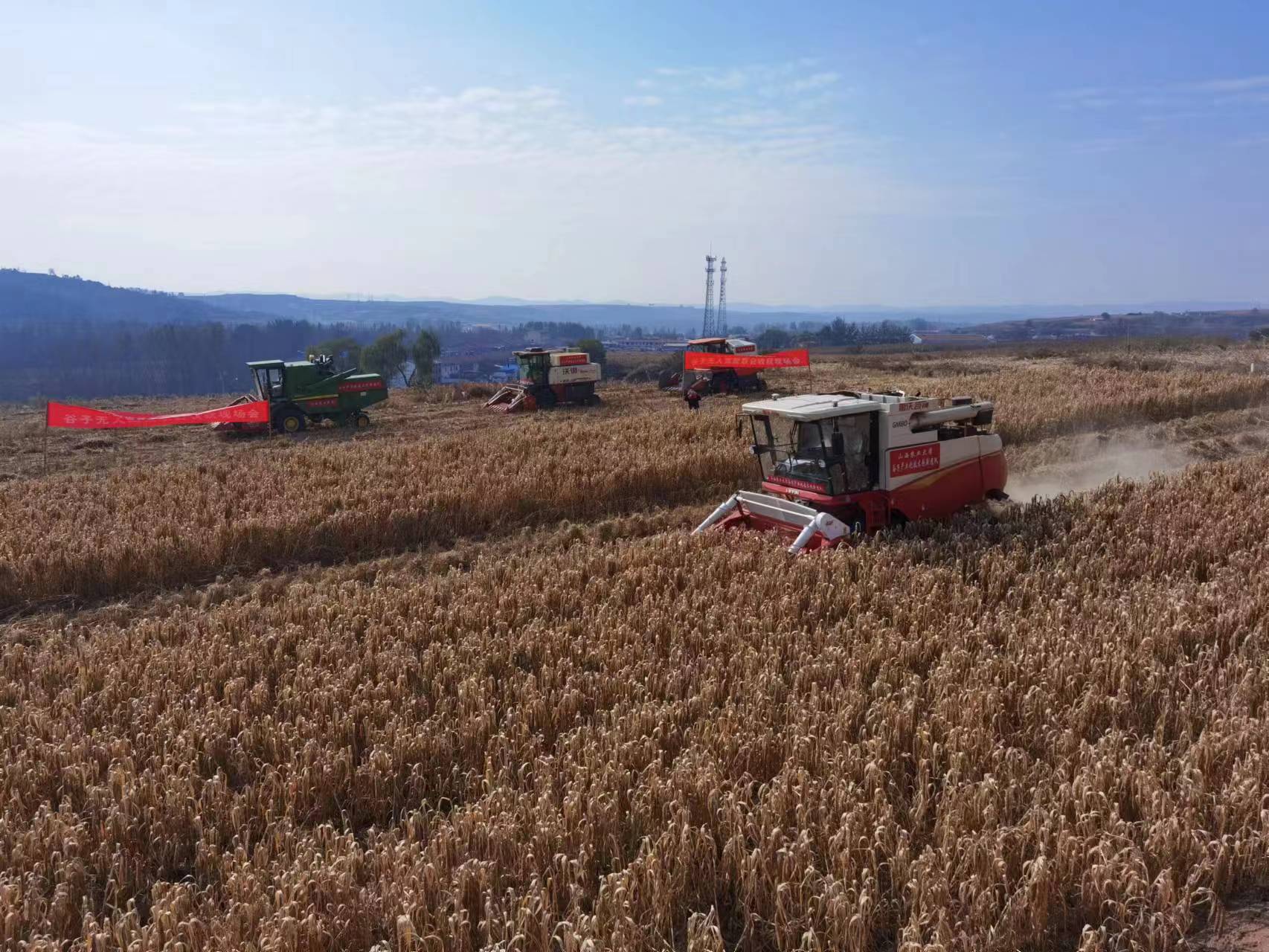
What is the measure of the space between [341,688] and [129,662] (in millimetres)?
2232

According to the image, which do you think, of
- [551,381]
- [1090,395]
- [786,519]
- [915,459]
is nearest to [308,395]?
[551,381]

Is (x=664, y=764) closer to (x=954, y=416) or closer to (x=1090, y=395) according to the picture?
(x=954, y=416)

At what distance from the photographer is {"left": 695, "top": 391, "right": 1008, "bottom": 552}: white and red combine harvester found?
34.2ft

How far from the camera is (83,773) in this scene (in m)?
5.30

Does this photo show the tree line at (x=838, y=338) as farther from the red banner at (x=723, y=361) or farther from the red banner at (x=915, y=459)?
the red banner at (x=915, y=459)

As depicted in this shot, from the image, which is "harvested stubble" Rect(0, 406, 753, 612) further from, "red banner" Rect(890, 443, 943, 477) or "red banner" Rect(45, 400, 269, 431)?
"red banner" Rect(890, 443, 943, 477)

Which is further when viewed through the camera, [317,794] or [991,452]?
[991,452]

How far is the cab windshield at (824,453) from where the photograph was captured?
412 inches

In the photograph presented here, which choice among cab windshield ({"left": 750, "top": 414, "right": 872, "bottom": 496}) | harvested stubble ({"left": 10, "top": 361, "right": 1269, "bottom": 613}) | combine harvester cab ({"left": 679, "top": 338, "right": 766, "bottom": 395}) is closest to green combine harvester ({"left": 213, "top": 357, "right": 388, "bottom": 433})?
harvested stubble ({"left": 10, "top": 361, "right": 1269, "bottom": 613})

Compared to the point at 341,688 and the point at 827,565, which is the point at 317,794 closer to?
the point at 341,688

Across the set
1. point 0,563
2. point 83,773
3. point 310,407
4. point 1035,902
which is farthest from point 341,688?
point 310,407

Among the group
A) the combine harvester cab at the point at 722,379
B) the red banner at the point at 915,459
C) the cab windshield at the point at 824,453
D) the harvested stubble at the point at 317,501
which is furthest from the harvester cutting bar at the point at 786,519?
the combine harvester cab at the point at 722,379

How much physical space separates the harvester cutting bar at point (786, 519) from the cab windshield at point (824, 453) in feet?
1.24

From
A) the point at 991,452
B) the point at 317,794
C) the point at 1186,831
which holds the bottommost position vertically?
the point at 317,794
